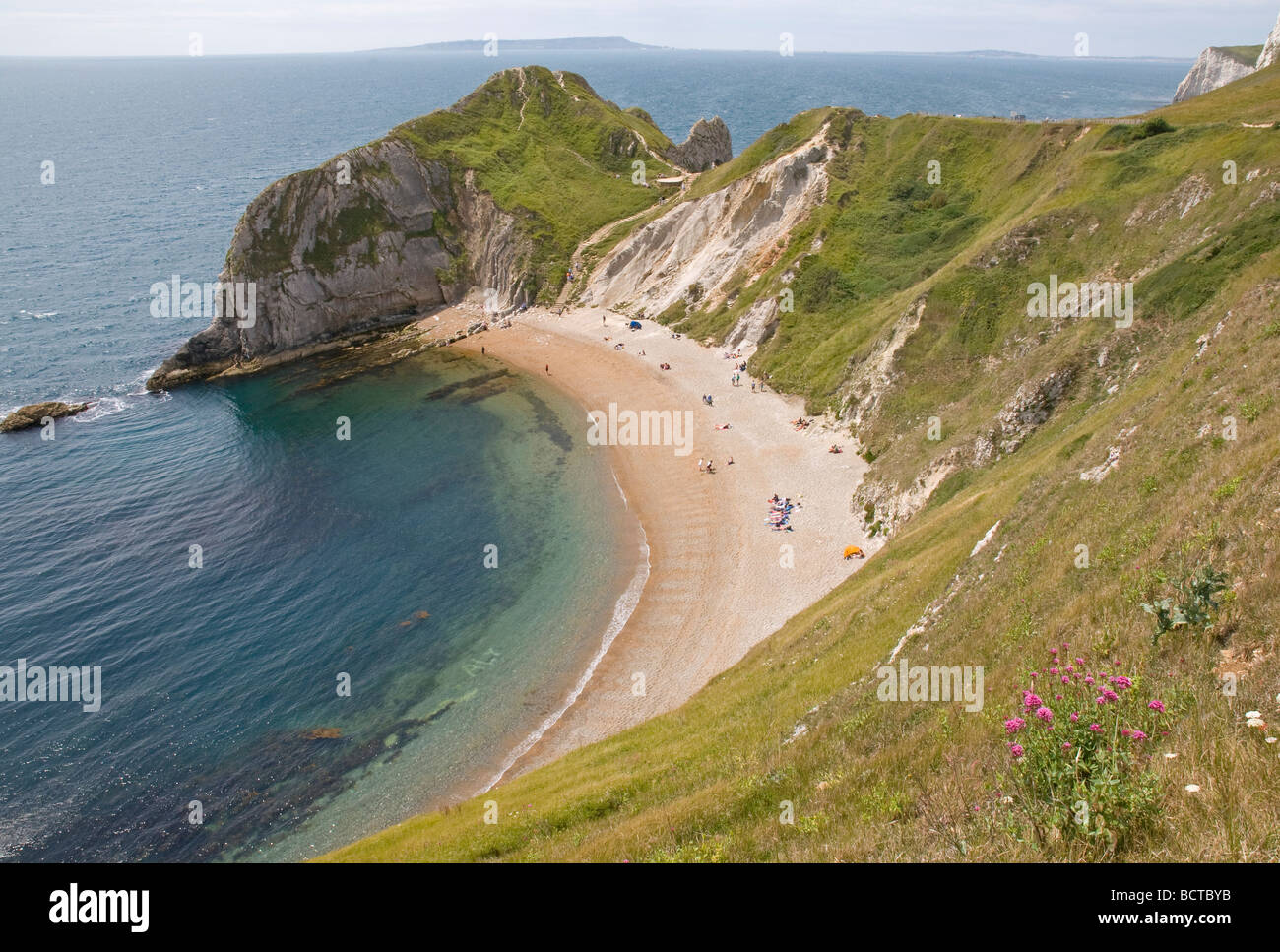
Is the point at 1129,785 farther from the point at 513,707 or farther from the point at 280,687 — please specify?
the point at 280,687

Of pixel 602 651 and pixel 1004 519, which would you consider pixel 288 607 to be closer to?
pixel 602 651

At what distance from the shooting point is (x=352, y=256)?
9675cm

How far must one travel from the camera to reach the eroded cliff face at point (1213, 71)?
159 metres

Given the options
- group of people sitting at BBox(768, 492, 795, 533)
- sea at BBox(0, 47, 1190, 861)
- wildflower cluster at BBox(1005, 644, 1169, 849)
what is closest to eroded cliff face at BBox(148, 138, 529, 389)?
sea at BBox(0, 47, 1190, 861)

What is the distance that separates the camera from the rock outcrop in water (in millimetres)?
138438

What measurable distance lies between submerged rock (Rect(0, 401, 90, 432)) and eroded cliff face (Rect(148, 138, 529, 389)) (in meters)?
9.07

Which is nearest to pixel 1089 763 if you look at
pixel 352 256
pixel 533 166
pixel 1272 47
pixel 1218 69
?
pixel 352 256

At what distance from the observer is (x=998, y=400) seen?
156ft

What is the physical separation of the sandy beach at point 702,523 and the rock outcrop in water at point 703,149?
2761 inches

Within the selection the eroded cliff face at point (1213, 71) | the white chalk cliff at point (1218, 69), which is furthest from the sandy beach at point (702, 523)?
the eroded cliff face at point (1213, 71)

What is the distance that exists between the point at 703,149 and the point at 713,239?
200 feet

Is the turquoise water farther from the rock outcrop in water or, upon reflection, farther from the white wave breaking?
the rock outcrop in water
